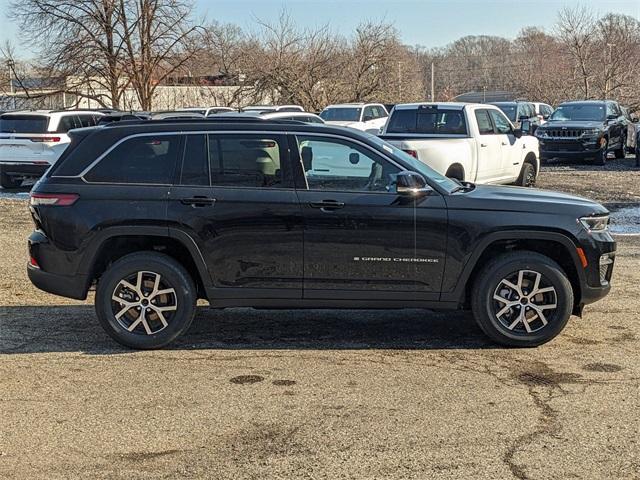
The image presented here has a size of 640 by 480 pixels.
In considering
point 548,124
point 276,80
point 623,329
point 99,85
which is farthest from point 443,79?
point 623,329

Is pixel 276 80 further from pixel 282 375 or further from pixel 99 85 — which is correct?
pixel 282 375

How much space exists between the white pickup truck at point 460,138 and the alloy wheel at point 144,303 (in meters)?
6.62

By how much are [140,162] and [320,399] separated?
245 cm

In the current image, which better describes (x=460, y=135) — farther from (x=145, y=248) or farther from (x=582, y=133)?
(x=582, y=133)

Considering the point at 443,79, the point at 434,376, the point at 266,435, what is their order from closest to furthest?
the point at 266,435, the point at 434,376, the point at 443,79

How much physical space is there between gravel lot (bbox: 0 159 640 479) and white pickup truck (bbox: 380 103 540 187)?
17.8 ft

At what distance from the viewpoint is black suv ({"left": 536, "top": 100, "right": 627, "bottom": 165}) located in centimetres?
2184

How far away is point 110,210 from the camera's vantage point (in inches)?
236

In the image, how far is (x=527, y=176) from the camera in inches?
615

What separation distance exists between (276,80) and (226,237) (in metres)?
33.5

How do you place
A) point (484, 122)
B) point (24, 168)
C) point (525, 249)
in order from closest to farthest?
point (525, 249), point (484, 122), point (24, 168)

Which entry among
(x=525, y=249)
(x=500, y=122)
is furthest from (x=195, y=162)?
(x=500, y=122)

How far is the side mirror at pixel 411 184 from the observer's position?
232 inches

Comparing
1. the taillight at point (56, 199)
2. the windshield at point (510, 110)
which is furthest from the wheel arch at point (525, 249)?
the windshield at point (510, 110)
